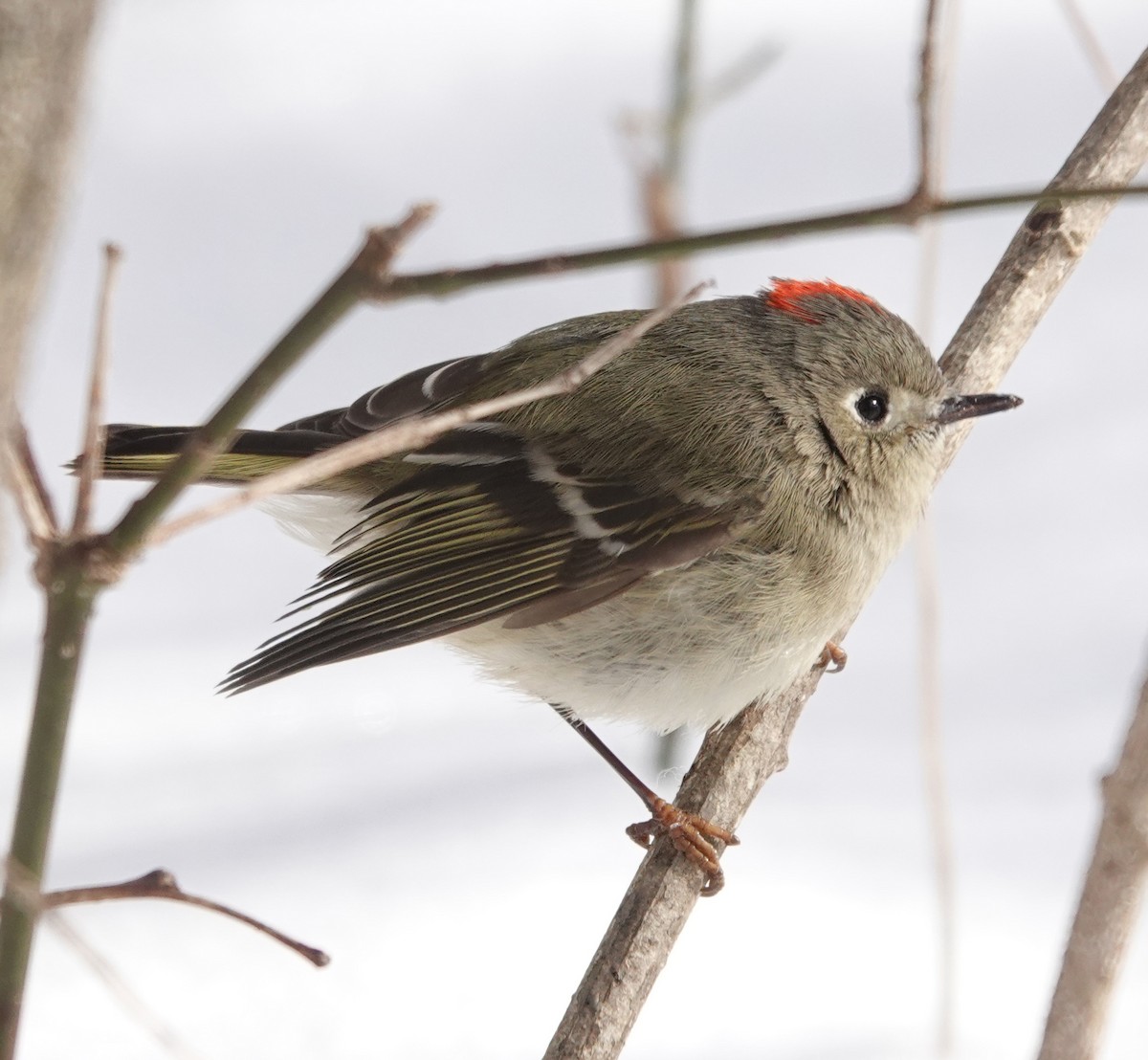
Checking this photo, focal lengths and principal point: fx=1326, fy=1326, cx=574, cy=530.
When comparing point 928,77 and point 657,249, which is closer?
point 657,249

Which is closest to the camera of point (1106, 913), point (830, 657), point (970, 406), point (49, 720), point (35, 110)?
point (35, 110)

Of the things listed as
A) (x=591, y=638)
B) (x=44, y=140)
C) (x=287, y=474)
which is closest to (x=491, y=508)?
(x=591, y=638)

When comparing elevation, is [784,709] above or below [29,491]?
above

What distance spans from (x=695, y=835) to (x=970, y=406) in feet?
1.64

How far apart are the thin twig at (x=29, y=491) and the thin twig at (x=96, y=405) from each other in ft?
0.04

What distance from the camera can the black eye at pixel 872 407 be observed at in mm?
1327

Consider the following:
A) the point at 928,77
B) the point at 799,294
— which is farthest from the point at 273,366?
the point at 799,294

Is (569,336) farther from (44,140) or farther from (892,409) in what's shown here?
(44,140)

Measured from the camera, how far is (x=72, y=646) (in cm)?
46

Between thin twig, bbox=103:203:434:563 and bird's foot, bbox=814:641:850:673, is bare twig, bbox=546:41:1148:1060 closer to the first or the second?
bird's foot, bbox=814:641:850:673

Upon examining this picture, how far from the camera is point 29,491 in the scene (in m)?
0.48

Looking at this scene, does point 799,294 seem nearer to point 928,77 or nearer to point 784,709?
point 784,709

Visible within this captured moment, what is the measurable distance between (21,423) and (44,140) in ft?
0.60

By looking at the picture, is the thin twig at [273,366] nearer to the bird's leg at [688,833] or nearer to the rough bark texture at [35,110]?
the rough bark texture at [35,110]
